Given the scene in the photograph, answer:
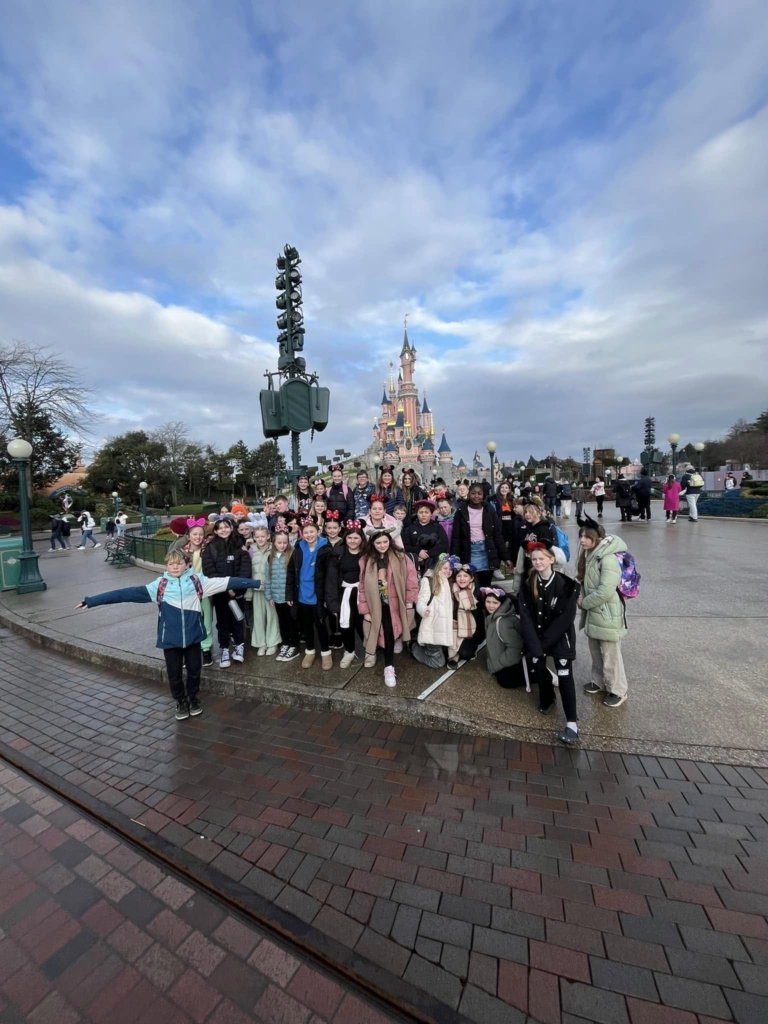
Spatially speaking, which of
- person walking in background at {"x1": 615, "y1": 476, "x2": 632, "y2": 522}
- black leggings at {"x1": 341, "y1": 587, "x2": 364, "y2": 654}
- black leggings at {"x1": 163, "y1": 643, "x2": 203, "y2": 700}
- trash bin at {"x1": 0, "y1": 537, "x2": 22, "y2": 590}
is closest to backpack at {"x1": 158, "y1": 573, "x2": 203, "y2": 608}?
black leggings at {"x1": 163, "y1": 643, "x2": 203, "y2": 700}

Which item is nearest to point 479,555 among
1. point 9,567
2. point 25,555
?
point 25,555

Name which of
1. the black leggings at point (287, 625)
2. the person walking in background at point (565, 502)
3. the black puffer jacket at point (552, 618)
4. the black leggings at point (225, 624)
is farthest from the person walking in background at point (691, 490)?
the black leggings at point (225, 624)

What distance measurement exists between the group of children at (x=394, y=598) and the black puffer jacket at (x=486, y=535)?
0.05 ft

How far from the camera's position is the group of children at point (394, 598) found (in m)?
3.60

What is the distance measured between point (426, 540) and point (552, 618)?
1.76m

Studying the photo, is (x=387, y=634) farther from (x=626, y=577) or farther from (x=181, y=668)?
(x=626, y=577)

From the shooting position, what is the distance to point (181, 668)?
4.07 meters

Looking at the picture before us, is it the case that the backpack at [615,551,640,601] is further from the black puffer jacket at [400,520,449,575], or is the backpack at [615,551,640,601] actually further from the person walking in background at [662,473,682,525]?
the person walking in background at [662,473,682,525]

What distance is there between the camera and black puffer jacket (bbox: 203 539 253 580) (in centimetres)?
477

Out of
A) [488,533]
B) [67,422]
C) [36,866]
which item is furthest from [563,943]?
[67,422]

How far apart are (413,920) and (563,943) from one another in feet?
2.25

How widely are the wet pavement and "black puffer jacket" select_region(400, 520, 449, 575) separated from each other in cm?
121

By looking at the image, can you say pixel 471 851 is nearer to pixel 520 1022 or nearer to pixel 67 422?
pixel 520 1022

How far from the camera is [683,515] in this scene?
16234 mm
